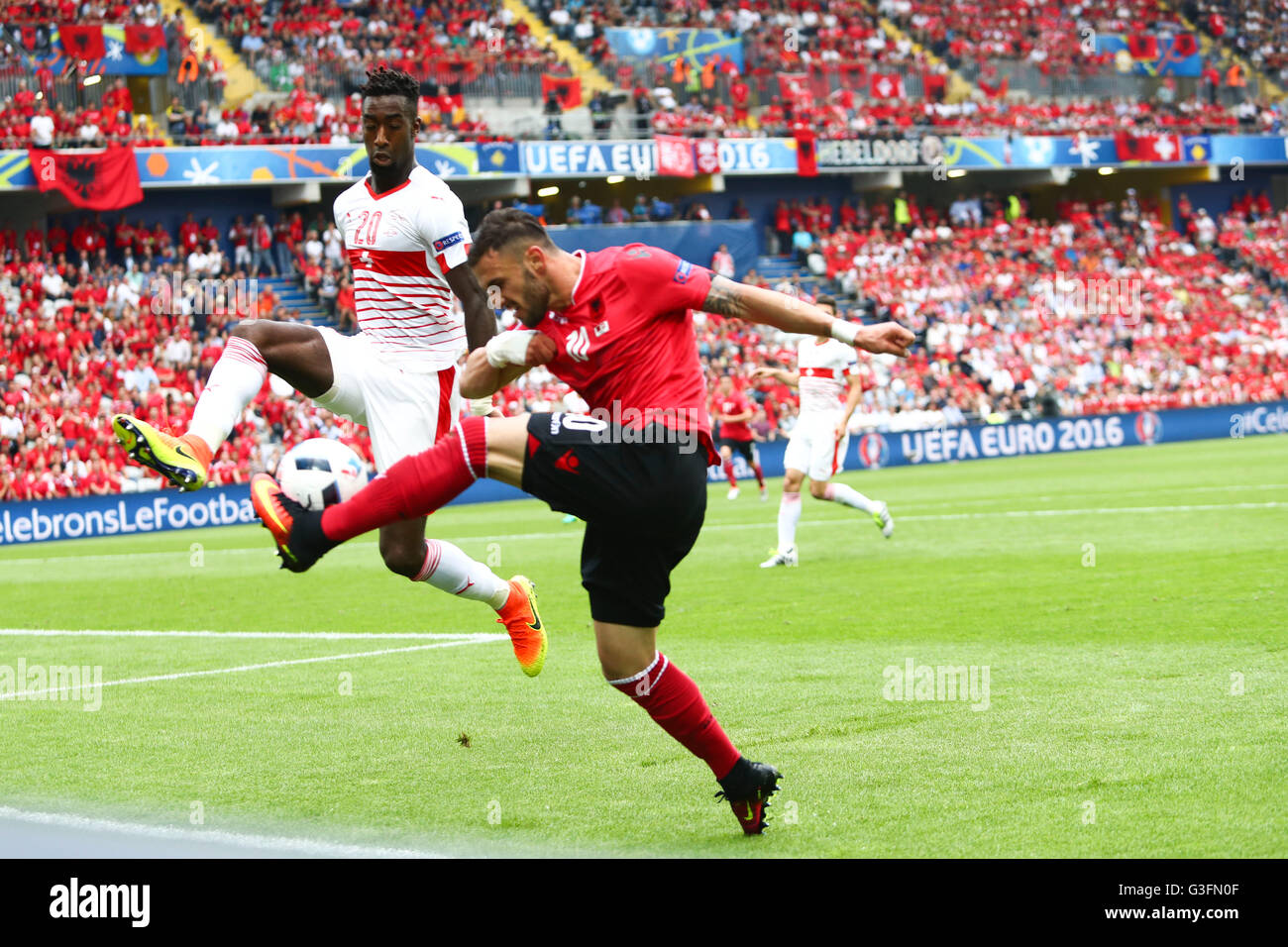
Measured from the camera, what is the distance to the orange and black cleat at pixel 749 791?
530 cm

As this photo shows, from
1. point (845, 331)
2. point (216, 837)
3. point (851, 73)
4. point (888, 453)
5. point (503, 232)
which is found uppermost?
point (503, 232)

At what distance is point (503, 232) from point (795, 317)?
103cm

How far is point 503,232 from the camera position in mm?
5273

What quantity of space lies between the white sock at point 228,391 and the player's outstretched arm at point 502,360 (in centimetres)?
151

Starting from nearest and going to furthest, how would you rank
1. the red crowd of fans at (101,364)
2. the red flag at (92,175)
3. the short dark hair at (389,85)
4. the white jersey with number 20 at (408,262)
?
the short dark hair at (389,85), the white jersey with number 20 at (408,262), the red crowd of fans at (101,364), the red flag at (92,175)

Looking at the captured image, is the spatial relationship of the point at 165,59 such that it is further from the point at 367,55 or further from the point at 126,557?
the point at 126,557

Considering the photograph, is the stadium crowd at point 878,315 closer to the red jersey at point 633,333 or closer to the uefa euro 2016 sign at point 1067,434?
the uefa euro 2016 sign at point 1067,434

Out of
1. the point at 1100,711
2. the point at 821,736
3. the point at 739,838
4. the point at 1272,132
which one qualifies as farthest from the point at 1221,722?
the point at 1272,132

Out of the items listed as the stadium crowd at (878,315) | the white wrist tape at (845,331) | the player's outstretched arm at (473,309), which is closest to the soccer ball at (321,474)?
the player's outstretched arm at (473,309)

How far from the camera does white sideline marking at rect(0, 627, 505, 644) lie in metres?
11.1

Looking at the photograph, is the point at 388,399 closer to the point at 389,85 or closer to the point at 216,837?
the point at 389,85

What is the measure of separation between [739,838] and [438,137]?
33.2m

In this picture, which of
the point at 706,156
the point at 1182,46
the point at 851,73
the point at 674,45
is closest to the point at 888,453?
the point at 706,156

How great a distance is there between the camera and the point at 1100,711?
6988 mm
